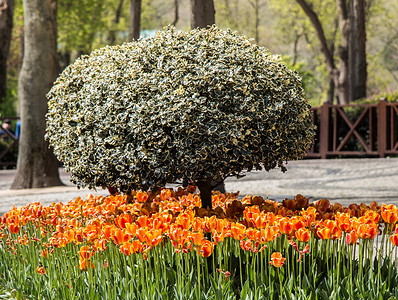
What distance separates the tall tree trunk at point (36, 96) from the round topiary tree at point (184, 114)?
6680mm

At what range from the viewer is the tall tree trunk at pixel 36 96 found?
471 inches

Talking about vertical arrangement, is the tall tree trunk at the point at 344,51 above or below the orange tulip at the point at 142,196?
above

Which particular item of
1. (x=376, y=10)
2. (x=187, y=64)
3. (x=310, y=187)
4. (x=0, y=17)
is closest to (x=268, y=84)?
(x=187, y=64)

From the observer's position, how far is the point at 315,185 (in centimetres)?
1202

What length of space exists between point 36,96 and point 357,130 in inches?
356

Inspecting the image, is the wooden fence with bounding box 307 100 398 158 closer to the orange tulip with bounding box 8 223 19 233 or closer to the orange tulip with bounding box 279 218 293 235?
the orange tulip with bounding box 8 223 19 233

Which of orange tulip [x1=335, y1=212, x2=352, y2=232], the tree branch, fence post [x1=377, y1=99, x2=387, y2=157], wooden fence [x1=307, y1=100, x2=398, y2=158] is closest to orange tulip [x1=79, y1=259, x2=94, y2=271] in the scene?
orange tulip [x1=335, y1=212, x2=352, y2=232]

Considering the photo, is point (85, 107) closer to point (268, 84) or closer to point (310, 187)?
point (268, 84)

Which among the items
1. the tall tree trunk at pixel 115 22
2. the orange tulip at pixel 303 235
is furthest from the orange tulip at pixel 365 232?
the tall tree trunk at pixel 115 22

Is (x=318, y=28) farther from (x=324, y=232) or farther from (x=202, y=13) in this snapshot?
(x=324, y=232)

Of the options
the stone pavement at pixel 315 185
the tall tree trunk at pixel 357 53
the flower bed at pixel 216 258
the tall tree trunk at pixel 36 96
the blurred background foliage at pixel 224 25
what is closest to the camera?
the flower bed at pixel 216 258

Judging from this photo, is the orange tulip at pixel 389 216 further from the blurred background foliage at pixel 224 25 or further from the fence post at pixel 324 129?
the blurred background foliage at pixel 224 25

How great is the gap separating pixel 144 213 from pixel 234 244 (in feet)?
3.19

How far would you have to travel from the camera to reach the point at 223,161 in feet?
16.0
